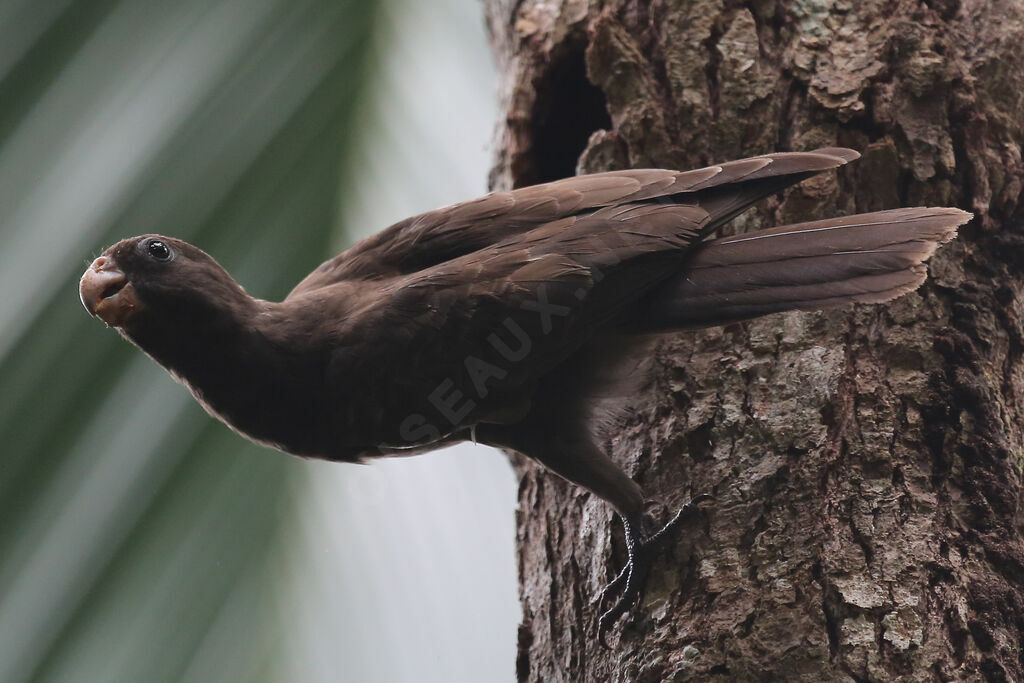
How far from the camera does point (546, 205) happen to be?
7.01 feet

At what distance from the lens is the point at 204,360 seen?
2129 millimetres

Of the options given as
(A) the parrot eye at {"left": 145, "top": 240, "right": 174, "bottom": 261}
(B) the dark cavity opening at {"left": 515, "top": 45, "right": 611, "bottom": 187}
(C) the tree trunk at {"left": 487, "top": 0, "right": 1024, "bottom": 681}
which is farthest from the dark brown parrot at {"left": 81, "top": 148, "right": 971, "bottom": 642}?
(B) the dark cavity opening at {"left": 515, "top": 45, "right": 611, "bottom": 187}

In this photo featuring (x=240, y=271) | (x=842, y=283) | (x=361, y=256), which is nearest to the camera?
(x=842, y=283)

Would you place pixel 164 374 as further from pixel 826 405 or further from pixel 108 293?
pixel 826 405

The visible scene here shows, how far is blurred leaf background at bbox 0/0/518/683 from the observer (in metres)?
2.04

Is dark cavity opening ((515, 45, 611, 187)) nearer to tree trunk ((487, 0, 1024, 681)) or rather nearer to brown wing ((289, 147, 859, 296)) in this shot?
tree trunk ((487, 0, 1024, 681))

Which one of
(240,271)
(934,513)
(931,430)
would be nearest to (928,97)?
(931,430)

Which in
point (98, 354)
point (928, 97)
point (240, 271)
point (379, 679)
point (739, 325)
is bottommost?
point (379, 679)

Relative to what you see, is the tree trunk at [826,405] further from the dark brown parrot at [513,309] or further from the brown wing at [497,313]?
the brown wing at [497,313]

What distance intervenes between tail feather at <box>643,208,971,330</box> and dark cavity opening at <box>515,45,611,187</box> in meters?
0.93

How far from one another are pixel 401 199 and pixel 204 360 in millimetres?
830

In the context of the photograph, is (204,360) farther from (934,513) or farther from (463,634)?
(934,513)

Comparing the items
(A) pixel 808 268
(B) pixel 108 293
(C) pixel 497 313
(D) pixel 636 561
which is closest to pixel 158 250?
(B) pixel 108 293

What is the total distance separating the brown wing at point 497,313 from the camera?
77.5 inches
